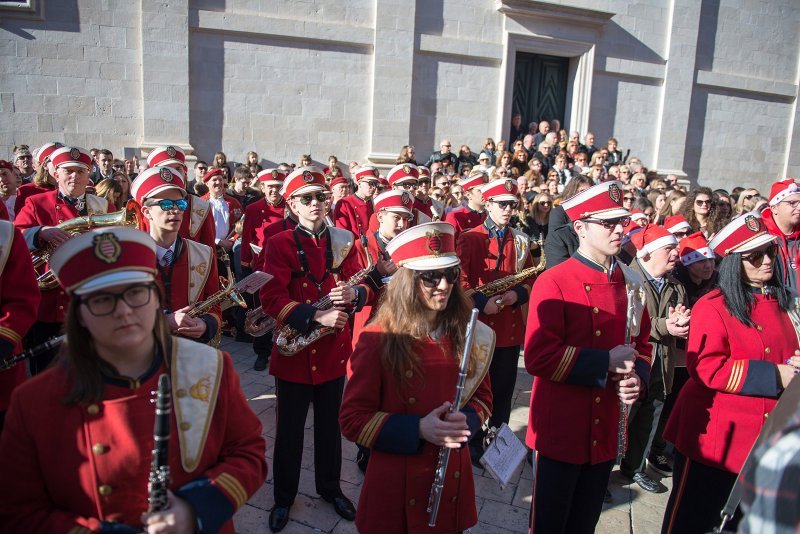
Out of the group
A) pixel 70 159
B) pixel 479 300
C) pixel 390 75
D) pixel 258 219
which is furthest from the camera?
pixel 390 75

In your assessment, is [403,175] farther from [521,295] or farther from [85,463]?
[85,463]

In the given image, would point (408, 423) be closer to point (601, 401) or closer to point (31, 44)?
point (601, 401)

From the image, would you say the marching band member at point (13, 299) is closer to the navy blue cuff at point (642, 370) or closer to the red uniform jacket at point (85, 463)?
the red uniform jacket at point (85, 463)

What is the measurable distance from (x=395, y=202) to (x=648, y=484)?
336 centimetres

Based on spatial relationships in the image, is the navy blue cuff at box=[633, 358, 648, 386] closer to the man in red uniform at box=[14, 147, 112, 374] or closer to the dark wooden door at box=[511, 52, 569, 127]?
the man in red uniform at box=[14, 147, 112, 374]

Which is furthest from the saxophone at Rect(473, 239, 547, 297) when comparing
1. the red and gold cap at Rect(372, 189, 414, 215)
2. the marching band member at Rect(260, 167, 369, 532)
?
the marching band member at Rect(260, 167, 369, 532)

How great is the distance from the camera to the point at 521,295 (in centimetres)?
517

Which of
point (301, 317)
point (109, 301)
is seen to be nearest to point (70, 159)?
point (301, 317)

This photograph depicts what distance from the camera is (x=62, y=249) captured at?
201cm

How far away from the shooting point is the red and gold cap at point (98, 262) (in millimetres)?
1944

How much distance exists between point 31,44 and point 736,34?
856 inches

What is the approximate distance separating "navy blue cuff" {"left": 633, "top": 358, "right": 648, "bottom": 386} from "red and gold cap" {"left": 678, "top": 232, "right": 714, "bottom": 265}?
6.76ft

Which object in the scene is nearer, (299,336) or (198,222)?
(299,336)

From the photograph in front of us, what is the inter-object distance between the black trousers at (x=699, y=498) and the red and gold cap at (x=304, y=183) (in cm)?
317
